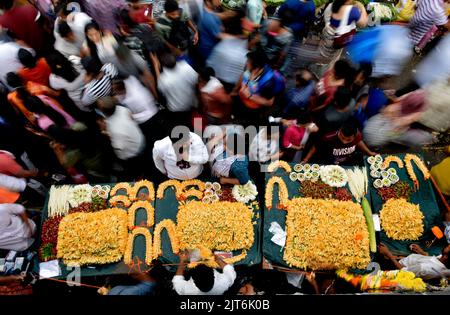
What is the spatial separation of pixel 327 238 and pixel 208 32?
3515 millimetres

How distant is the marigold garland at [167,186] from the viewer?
203 inches

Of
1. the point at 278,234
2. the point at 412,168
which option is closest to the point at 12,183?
the point at 278,234

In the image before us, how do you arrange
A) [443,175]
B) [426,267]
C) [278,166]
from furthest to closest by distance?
[278,166] < [443,175] < [426,267]

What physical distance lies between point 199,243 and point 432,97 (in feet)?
12.4

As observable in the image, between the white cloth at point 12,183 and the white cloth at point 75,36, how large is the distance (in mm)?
1972

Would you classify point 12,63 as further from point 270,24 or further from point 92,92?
point 270,24

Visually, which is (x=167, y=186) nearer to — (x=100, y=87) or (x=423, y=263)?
(x=100, y=87)

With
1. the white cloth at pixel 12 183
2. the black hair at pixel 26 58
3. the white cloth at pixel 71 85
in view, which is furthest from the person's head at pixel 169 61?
the white cloth at pixel 12 183

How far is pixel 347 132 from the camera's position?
4.97 m

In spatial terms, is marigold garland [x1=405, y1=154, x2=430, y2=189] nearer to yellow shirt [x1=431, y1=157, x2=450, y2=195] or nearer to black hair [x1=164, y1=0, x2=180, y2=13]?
yellow shirt [x1=431, y1=157, x2=450, y2=195]

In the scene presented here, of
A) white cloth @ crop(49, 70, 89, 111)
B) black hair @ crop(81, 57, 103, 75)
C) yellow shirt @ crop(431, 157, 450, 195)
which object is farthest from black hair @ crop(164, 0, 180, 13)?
yellow shirt @ crop(431, 157, 450, 195)

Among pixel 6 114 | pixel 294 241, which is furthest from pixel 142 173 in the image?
pixel 294 241

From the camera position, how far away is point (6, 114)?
5.48 meters

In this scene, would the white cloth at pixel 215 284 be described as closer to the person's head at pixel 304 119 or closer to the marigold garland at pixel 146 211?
the marigold garland at pixel 146 211
